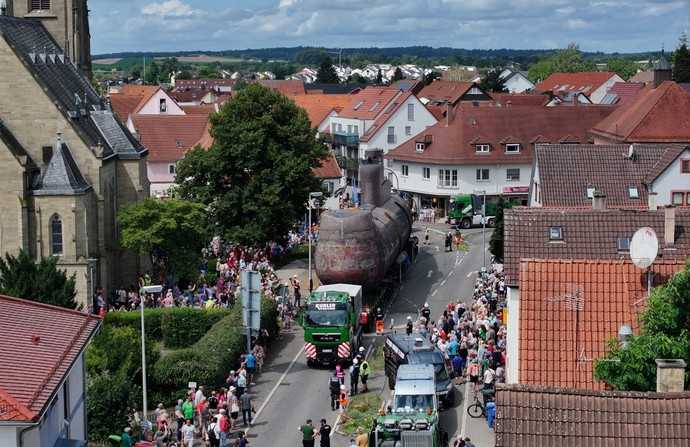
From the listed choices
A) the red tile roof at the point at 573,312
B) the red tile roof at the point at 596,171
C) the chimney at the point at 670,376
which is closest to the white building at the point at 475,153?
the red tile roof at the point at 596,171

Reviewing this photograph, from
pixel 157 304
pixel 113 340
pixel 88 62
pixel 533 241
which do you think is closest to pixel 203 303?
pixel 157 304

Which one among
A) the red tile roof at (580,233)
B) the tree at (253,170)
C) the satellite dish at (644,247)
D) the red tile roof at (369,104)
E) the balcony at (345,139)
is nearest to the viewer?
the satellite dish at (644,247)

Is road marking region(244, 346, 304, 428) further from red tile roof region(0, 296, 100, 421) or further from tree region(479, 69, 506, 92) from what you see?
tree region(479, 69, 506, 92)

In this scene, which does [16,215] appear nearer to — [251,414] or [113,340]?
[113,340]

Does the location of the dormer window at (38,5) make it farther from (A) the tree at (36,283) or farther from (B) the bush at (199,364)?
(B) the bush at (199,364)

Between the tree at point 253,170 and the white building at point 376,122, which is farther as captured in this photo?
the white building at point 376,122
